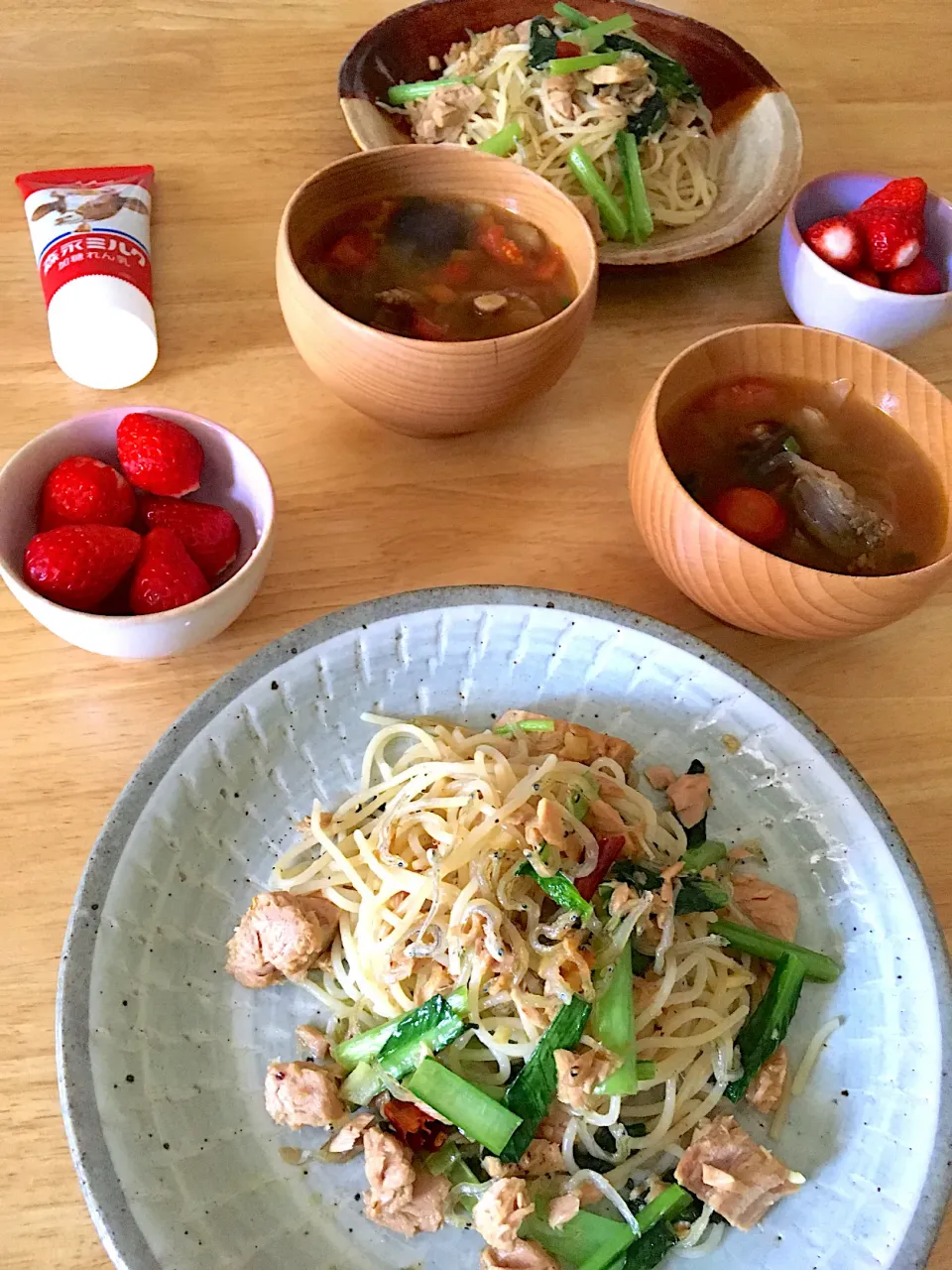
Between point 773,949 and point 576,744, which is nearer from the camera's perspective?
point 773,949

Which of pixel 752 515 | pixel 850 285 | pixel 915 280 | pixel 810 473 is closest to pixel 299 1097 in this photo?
pixel 752 515

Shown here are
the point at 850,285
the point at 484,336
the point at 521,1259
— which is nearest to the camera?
the point at 521,1259

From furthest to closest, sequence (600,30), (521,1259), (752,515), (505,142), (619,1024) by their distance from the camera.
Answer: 1. (600,30)
2. (505,142)
3. (752,515)
4. (619,1024)
5. (521,1259)

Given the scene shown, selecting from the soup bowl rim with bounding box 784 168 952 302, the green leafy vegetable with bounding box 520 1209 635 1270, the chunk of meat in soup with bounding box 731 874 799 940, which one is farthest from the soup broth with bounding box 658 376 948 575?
the green leafy vegetable with bounding box 520 1209 635 1270

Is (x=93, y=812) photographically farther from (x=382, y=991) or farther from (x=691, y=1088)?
(x=691, y=1088)

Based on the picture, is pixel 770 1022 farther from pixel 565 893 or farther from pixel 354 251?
pixel 354 251

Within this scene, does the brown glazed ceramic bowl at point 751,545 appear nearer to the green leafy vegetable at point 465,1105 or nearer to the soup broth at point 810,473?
the soup broth at point 810,473
